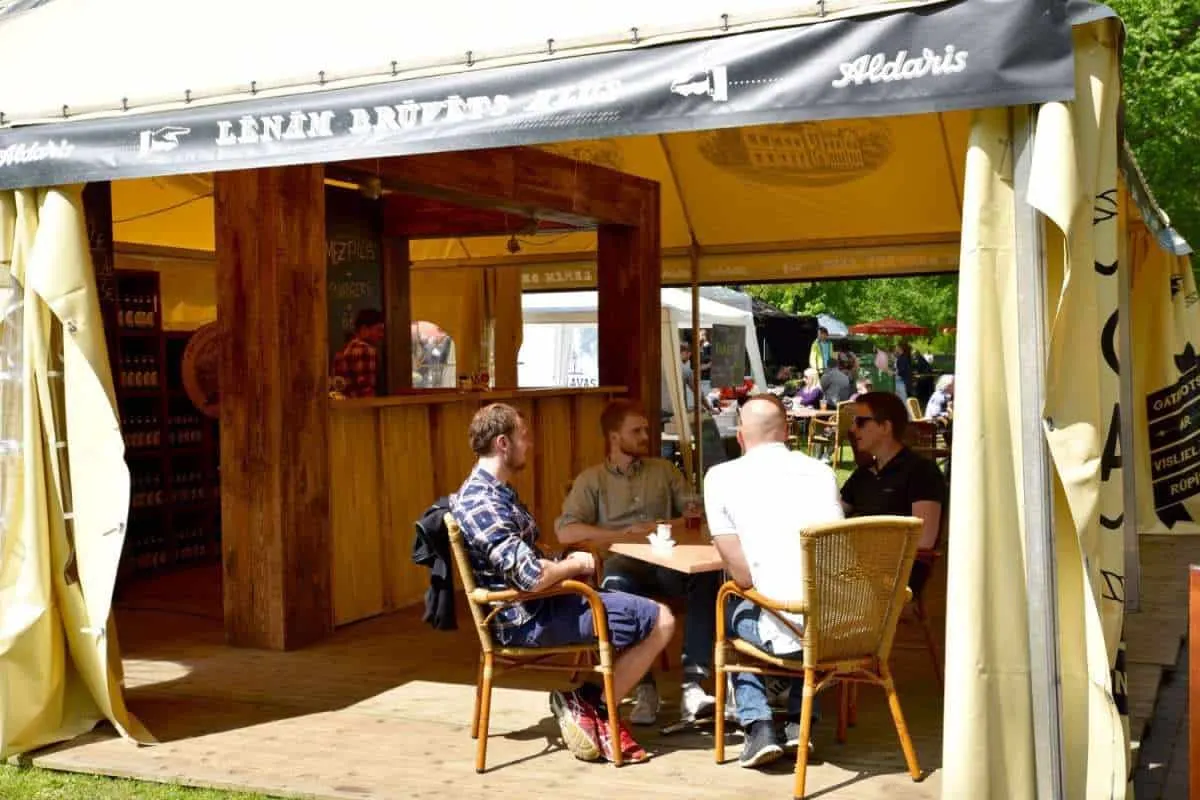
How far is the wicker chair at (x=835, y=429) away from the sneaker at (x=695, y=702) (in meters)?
9.51

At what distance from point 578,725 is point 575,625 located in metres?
0.37

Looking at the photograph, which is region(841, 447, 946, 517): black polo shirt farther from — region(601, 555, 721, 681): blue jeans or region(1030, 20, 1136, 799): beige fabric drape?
region(1030, 20, 1136, 799): beige fabric drape

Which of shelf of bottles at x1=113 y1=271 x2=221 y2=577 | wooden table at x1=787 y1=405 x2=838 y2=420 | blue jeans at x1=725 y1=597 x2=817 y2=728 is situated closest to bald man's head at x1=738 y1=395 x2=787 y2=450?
blue jeans at x1=725 y1=597 x2=817 y2=728

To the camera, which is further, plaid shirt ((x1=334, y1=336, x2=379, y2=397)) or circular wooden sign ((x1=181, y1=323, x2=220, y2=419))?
plaid shirt ((x1=334, y1=336, x2=379, y2=397))

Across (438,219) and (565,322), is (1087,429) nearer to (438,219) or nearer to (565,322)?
(438,219)

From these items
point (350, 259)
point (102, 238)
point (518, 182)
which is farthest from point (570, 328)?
point (102, 238)

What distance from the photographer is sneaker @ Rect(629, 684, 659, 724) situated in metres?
5.39

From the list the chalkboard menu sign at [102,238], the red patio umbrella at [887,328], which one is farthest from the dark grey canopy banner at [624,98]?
the red patio umbrella at [887,328]

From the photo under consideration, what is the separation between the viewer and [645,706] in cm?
539

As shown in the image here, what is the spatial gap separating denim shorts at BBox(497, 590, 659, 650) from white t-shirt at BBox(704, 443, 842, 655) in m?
0.47

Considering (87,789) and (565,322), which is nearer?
(87,789)

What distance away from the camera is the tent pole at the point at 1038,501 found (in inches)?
151

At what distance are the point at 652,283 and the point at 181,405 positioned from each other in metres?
3.50

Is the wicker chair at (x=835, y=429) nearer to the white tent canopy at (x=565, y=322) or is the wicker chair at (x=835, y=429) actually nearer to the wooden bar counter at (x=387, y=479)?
the white tent canopy at (x=565, y=322)
